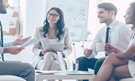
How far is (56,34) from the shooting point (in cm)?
255

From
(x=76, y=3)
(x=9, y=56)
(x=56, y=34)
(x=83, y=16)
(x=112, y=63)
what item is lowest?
(x=9, y=56)

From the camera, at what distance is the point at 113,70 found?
5.54 feet

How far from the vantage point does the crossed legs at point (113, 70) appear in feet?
5.28

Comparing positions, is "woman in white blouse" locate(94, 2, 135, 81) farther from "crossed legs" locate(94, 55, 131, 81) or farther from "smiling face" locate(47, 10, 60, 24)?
"smiling face" locate(47, 10, 60, 24)

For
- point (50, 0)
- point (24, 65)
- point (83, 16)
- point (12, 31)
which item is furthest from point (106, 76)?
point (12, 31)

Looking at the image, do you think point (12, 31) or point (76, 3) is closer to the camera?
point (76, 3)

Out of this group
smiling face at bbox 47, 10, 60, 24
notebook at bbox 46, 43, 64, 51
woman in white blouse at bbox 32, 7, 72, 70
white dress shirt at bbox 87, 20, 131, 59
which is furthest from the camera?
smiling face at bbox 47, 10, 60, 24

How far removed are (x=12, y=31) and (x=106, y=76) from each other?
8.88 ft

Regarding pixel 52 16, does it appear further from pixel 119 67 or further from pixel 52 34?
pixel 119 67

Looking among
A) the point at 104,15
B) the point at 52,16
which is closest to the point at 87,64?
the point at 104,15

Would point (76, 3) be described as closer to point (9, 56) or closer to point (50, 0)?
point (50, 0)

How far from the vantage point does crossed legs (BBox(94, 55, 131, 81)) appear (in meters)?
1.61

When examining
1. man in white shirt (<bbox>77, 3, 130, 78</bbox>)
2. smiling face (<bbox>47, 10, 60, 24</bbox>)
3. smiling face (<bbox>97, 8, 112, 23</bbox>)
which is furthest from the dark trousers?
smiling face (<bbox>47, 10, 60, 24</bbox>)

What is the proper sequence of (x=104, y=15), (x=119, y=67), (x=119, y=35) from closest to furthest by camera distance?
1. (x=119, y=67)
2. (x=119, y=35)
3. (x=104, y=15)
